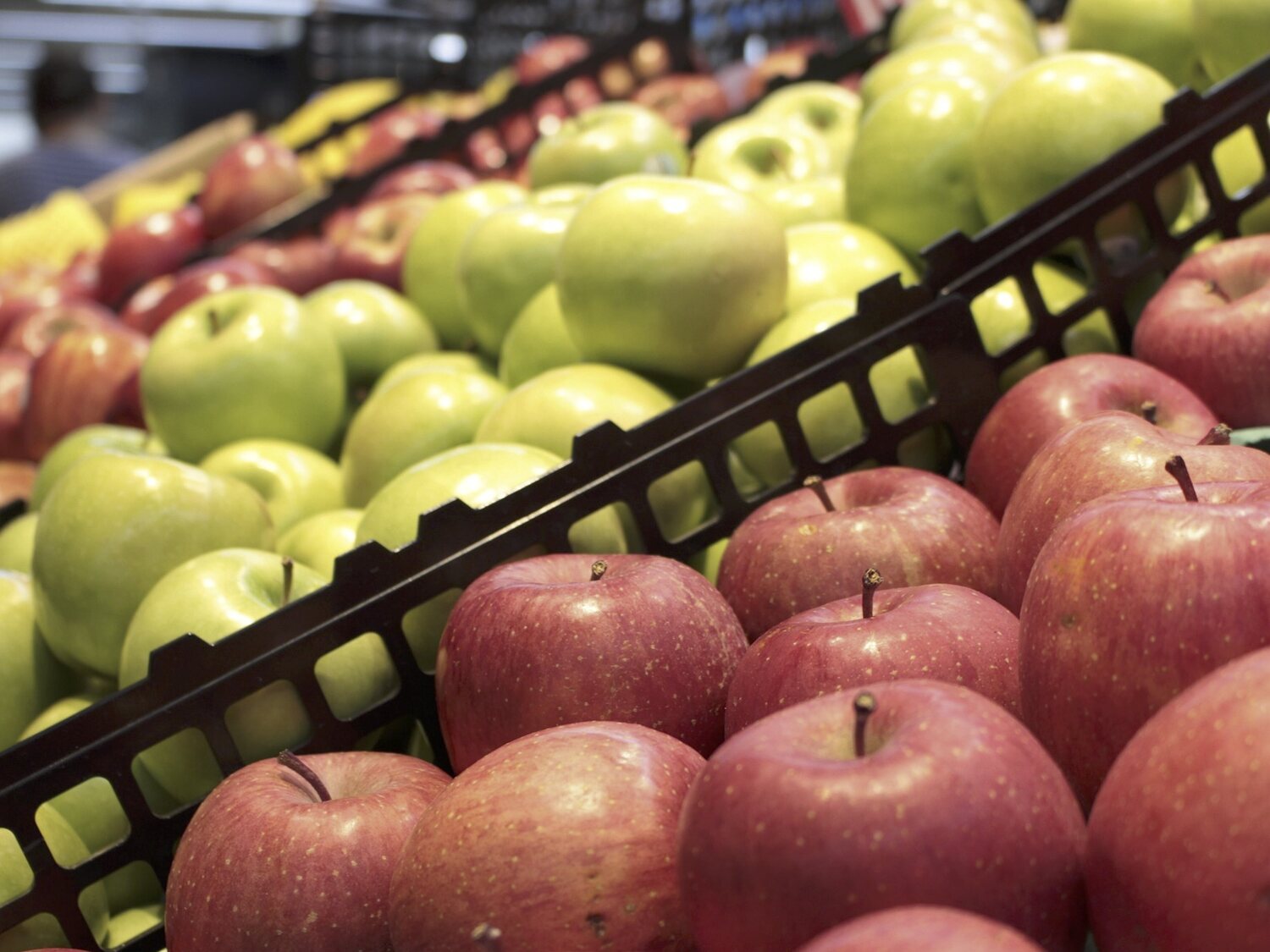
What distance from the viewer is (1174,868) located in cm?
57

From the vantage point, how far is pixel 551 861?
0.73m

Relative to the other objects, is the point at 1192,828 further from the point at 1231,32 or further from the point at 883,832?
the point at 1231,32

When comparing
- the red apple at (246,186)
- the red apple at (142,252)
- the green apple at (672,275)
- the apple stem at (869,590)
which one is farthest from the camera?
the red apple at (246,186)

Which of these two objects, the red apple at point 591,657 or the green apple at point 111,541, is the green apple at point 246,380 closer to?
the green apple at point 111,541

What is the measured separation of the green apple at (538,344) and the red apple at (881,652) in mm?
823

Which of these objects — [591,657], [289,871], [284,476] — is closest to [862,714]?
[591,657]

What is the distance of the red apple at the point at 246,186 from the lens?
11.4 feet

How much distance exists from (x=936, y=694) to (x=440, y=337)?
1.58 m

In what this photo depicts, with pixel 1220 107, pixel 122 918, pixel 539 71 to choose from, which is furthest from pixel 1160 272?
pixel 539 71

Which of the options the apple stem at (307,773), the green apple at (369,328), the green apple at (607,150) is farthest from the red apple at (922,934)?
the green apple at (607,150)

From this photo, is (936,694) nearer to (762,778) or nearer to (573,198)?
(762,778)

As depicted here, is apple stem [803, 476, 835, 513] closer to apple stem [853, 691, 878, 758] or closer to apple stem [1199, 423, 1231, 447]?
apple stem [1199, 423, 1231, 447]

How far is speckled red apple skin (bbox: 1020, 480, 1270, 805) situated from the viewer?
2.27 ft

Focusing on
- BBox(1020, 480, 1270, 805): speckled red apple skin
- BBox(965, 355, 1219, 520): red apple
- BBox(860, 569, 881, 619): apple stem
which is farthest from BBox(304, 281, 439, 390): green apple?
BBox(1020, 480, 1270, 805): speckled red apple skin
